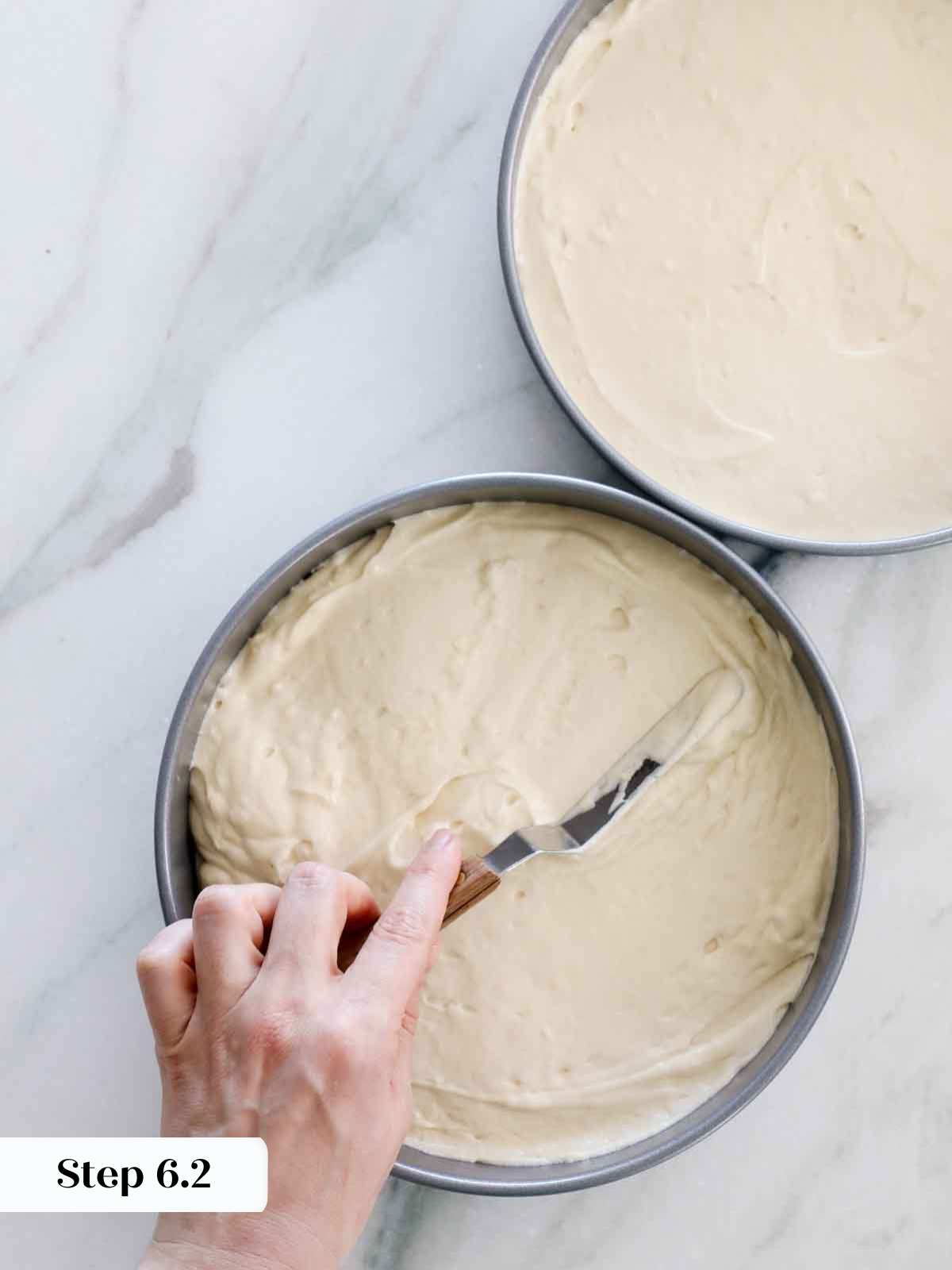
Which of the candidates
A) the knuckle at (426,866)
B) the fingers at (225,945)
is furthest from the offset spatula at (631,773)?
the fingers at (225,945)

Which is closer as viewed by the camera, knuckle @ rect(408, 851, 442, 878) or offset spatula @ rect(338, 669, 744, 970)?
knuckle @ rect(408, 851, 442, 878)

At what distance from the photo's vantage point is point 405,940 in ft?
2.96

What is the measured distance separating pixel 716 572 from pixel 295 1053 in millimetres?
570

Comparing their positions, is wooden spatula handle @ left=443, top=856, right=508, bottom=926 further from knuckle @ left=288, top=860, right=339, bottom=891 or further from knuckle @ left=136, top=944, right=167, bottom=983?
knuckle @ left=136, top=944, right=167, bottom=983

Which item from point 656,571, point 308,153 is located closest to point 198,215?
point 308,153

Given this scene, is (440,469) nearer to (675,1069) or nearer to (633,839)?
(633,839)

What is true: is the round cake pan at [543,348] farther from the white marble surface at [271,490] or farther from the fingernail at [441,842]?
the fingernail at [441,842]

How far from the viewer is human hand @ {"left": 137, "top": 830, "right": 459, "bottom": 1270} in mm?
876

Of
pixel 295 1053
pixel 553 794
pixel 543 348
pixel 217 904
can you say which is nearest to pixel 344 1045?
pixel 295 1053

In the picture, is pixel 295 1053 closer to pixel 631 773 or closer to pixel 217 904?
pixel 217 904

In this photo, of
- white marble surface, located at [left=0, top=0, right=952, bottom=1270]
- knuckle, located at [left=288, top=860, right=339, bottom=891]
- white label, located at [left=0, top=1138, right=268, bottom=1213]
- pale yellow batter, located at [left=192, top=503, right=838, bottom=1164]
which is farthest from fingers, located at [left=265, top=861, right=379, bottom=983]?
white marble surface, located at [left=0, top=0, right=952, bottom=1270]

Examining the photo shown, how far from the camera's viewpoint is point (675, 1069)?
1129 millimetres

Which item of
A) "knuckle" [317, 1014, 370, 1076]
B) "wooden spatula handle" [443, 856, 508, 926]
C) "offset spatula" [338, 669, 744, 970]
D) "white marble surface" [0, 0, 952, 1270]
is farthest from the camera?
"white marble surface" [0, 0, 952, 1270]

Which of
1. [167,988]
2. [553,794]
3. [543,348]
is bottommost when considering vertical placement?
[553,794]
